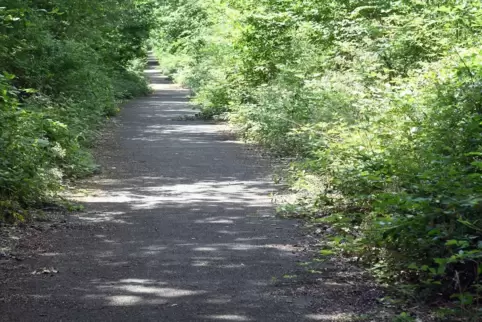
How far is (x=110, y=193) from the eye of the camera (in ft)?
39.0

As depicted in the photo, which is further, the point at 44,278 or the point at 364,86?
the point at 364,86

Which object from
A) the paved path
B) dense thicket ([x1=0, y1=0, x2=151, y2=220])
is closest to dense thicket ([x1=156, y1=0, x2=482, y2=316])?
the paved path

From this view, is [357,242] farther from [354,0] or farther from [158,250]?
[354,0]

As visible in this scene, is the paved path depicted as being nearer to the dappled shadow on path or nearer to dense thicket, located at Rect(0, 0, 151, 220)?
the dappled shadow on path

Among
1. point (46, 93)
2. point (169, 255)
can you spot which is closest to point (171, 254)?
point (169, 255)

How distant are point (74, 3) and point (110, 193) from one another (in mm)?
9731

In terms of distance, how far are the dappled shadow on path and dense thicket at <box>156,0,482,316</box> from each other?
0.88 meters

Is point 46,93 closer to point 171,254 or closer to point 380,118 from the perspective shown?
point 380,118

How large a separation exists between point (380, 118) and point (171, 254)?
13.2ft

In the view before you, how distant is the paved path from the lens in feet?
19.3

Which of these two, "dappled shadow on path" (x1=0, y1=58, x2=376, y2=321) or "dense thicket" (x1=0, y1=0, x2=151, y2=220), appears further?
"dense thicket" (x1=0, y1=0, x2=151, y2=220)

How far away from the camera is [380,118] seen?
33.0 feet

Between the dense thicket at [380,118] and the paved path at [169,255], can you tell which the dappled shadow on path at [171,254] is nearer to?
the paved path at [169,255]

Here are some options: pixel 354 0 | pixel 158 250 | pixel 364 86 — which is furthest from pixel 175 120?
pixel 158 250
